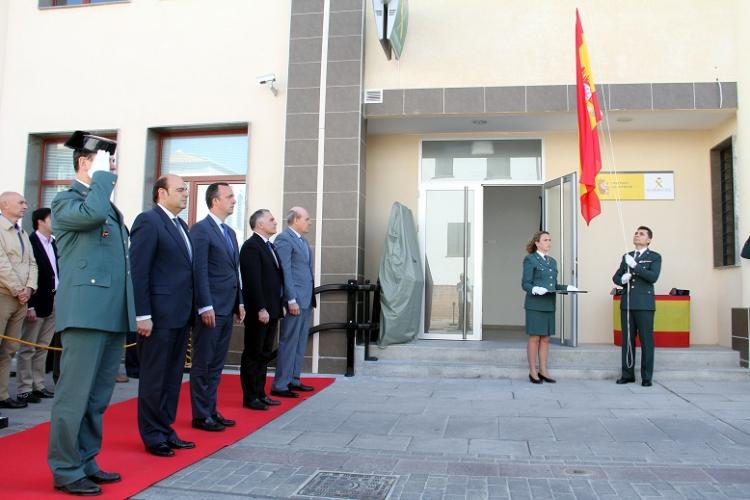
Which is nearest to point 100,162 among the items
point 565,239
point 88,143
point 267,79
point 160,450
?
point 88,143

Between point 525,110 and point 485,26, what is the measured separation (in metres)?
1.22

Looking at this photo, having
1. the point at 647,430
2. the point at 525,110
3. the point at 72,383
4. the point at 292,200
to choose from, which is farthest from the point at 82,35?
the point at 647,430

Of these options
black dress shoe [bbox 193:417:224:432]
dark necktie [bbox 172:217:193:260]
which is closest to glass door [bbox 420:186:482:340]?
black dress shoe [bbox 193:417:224:432]

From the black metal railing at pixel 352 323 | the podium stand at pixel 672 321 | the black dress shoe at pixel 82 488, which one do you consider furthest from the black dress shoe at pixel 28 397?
the podium stand at pixel 672 321

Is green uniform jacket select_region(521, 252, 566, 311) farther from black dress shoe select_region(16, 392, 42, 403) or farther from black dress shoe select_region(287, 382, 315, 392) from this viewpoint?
black dress shoe select_region(16, 392, 42, 403)

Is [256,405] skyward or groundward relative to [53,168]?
groundward

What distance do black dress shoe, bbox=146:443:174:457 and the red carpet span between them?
4cm

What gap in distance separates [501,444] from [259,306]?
2.38 metres

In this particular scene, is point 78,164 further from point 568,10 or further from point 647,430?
point 568,10

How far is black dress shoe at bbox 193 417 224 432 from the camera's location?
475cm

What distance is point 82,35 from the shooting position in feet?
29.2

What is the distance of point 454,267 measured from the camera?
8.47 metres

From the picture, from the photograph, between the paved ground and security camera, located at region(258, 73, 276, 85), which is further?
security camera, located at region(258, 73, 276, 85)

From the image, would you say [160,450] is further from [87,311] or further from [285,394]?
[285,394]
